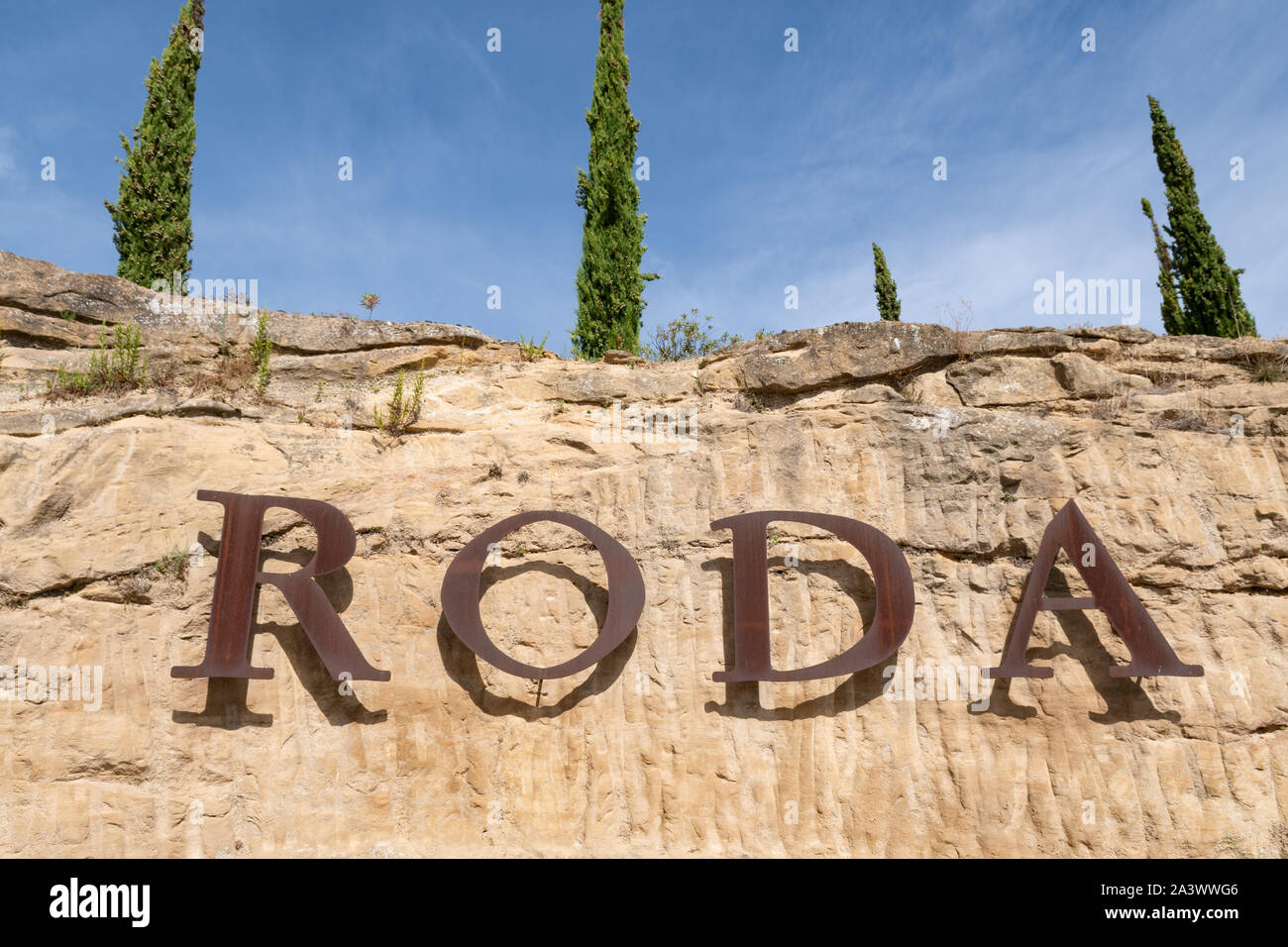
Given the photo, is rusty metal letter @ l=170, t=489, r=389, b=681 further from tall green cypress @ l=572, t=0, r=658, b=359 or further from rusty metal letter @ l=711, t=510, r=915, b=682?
tall green cypress @ l=572, t=0, r=658, b=359

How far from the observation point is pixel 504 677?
555 centimetres

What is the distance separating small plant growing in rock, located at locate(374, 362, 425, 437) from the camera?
6.57 meters

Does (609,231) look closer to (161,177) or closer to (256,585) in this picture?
(161,177)

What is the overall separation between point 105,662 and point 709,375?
529 cm

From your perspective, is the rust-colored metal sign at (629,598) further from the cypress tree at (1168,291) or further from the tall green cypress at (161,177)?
the cypress tree at (1168,291)

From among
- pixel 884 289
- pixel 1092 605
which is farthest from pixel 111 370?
pixel 884 289

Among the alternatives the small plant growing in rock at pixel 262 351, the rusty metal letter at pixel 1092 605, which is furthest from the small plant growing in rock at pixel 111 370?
the rusty metal letter at pixel 1092 605

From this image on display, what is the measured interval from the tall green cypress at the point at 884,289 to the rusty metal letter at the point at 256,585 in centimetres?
1445

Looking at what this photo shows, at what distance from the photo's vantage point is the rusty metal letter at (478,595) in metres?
5.32

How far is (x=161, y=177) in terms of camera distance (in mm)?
10977

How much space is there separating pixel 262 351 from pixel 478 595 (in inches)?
137

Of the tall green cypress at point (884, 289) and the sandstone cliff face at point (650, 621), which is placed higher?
the tall green cypress at point (884, 289)

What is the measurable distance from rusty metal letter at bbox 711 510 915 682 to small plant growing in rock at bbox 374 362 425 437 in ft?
9.62
